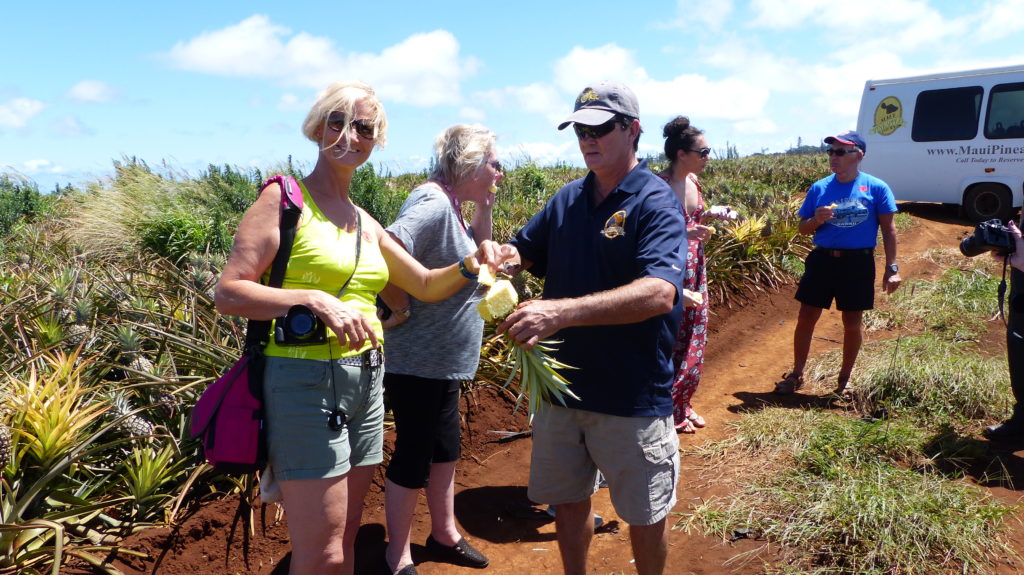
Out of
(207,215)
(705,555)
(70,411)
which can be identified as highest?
(207,215)

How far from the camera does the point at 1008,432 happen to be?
450 centimetres

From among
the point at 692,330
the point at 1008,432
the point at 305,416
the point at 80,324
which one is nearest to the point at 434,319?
the point at 305,416

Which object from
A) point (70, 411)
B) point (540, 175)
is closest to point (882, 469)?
point (70, 411)

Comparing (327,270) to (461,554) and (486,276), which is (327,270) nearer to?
(486,276)

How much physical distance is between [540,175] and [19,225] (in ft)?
24.7

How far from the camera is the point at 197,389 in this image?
3869 millimetres

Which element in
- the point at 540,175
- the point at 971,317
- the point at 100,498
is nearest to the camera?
the point at 100,498

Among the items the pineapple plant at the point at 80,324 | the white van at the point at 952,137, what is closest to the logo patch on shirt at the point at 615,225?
the pineapple plant at the point at 80,324

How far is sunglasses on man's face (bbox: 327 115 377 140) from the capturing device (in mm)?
Answer: 2383

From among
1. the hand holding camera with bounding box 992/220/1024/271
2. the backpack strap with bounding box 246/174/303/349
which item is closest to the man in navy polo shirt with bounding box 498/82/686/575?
the backpack strap with bounding box 246/174/303/349

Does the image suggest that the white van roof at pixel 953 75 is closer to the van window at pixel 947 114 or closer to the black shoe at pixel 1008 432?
the van window at pixel 947 114

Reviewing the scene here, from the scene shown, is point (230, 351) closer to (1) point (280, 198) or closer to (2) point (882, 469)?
(1) point (280, 198)

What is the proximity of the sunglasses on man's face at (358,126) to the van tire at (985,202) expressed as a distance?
14036 millimetres

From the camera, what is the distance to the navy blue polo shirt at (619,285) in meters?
2.60
